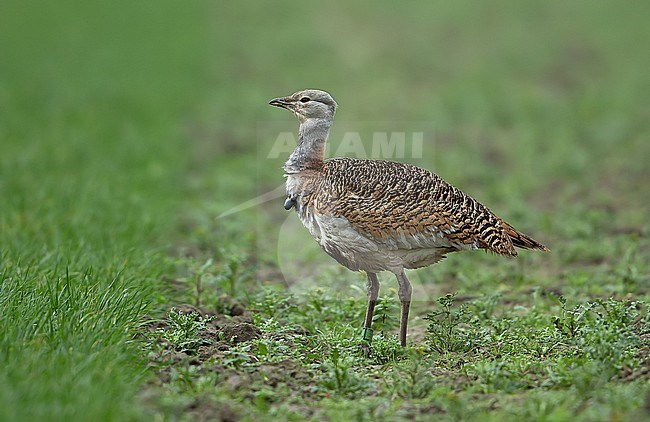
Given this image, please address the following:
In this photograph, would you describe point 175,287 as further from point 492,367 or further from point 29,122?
point 29,122

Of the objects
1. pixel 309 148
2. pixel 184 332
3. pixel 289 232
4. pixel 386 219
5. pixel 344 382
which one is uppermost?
pixel 309 148

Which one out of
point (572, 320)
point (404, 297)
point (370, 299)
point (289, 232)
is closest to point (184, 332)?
point (370, 299)

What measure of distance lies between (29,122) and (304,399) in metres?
8.60

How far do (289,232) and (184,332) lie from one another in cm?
394

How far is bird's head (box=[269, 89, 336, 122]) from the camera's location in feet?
20.2

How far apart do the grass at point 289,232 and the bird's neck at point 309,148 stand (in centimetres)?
105

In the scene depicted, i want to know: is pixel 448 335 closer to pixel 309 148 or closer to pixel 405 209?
pixel 405 209

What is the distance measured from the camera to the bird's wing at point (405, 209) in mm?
5559

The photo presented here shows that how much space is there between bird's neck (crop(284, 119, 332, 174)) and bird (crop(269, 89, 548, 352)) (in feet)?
0.03

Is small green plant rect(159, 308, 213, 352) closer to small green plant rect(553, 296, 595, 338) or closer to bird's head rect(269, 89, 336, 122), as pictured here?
bird's head rect(269, 89, 336, 122)

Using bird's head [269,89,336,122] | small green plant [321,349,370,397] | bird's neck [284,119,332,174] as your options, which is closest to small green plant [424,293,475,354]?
small green plant [321,349,370,397]

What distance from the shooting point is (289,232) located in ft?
30.1

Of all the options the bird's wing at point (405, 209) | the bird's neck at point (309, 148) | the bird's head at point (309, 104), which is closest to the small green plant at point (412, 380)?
the bird's wing at point (405, 209)

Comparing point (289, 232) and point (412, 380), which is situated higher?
point (289, 232)
